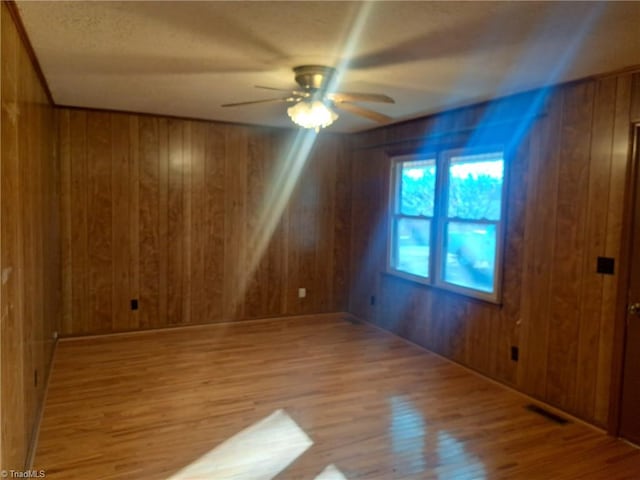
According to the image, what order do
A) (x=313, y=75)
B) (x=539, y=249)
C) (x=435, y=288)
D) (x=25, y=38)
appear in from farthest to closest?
(x=435, y=288)
(x=539, y=249)
(x=313, y=75)
(x=25, y=38)

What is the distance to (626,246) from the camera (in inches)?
118

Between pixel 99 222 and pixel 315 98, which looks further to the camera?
pixel 99 222

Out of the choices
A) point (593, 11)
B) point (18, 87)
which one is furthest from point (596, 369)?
point (18, 87)

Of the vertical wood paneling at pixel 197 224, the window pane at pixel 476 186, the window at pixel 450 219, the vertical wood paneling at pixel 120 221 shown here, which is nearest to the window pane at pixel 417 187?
the window at pixel 450 219

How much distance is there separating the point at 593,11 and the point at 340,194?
413 centimetres

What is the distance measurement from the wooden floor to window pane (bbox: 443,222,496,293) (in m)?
0.82

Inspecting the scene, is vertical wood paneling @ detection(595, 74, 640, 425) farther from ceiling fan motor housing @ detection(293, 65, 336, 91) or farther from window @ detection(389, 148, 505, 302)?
ceiling fan motor housing @ detection(293, 65, 336, 91)

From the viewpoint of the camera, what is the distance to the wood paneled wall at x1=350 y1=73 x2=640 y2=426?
310cm

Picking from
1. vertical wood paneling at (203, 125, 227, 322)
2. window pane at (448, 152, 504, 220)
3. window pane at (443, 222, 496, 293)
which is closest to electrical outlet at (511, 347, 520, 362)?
window pane at (443, 222, 496, 293)

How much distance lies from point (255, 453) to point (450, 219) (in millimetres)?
2803

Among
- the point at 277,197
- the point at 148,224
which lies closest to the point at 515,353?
the point at 277,197

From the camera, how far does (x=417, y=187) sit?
504 cm

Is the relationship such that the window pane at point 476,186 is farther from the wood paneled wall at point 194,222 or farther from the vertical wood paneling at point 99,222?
the vertical wood paneling at point 99,222

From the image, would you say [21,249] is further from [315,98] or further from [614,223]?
[614,223]
